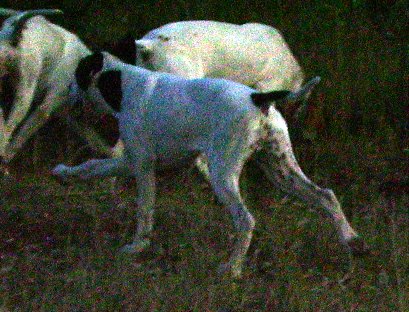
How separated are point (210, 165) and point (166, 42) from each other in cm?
212

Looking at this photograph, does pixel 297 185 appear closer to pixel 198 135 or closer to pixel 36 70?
pixel 198 135

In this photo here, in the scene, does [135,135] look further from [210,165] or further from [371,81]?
[371,81]

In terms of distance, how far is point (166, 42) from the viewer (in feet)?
29.6

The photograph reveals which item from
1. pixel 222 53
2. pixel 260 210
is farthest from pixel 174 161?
pixel 222 53

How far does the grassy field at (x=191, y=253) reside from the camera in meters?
6.54

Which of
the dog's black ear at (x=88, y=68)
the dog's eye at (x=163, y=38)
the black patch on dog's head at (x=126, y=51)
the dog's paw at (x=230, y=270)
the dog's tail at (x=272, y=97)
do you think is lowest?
the dog's eye at (x=163, y=38)

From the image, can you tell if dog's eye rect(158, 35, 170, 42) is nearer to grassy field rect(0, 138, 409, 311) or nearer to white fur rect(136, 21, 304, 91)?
white fur rect(136, 21, 304, 91)

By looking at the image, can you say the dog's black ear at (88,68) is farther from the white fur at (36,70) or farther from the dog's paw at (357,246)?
the dog's paw at (357,246)

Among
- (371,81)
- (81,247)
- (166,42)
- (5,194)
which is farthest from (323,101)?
(81,247)

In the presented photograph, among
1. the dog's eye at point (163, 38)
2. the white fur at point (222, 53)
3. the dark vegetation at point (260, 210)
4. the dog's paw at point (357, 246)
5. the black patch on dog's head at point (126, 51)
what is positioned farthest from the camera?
the dog's eye at point (163, 38)

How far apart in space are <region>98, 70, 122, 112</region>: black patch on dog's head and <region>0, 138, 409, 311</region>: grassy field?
2.50 ft

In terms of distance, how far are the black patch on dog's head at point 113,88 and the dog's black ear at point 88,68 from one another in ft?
0.55

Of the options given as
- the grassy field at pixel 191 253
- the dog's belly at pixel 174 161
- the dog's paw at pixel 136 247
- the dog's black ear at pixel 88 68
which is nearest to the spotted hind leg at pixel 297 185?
the grassy field at pixel 191 253

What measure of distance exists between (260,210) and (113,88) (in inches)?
57.3
